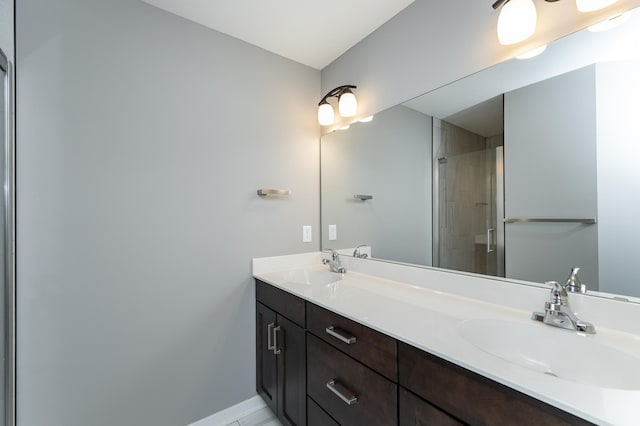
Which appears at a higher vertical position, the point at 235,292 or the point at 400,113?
the point at 400,113

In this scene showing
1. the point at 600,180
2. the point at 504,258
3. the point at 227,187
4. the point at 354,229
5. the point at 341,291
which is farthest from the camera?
the point at 354,229

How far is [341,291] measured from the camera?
1406 mm

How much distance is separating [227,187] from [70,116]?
0.80 m

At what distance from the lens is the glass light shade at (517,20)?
101 cm

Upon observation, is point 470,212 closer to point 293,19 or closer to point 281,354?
point 281,354

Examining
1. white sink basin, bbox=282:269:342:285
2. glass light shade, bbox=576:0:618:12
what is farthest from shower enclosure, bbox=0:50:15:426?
glass light shade, bbox=576:0:618:12

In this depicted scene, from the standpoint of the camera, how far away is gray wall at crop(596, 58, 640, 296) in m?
0.85

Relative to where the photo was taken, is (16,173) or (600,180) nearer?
(600,180)

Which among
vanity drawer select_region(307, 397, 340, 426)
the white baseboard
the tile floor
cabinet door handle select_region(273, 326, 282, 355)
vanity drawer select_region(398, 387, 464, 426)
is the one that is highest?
vanity drawer select_region(398, 387, 464, 426)

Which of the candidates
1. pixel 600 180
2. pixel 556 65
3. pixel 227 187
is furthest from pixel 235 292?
pixel 556 65

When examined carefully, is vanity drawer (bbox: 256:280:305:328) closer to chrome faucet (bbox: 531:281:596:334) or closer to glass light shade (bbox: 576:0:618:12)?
chrome faucet (bbox: 531:281:596:334)

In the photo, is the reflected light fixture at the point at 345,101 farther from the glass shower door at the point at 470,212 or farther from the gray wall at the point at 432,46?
the glass shower door at the point at 470,212

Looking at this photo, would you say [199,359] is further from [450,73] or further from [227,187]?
[450,73]

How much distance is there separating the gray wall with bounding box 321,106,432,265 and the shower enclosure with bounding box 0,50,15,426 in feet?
5.49
